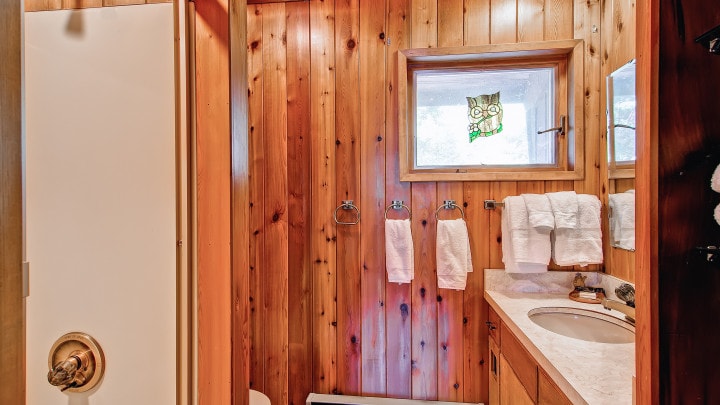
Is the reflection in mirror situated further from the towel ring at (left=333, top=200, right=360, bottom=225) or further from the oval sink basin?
the towel ring at (left=333, top=200, right=360, bottom=225)

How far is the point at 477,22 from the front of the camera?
1549 mm

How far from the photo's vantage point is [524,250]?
1400 millimetres

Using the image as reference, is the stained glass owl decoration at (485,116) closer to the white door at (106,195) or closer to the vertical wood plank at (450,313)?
the vertical wood plank at (450,313)

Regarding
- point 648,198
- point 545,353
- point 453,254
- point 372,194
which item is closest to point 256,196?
point 372,194

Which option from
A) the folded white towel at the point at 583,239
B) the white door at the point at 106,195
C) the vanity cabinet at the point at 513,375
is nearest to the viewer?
the white door at the point at 106,195

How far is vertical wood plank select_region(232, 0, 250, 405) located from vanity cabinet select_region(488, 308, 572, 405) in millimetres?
876

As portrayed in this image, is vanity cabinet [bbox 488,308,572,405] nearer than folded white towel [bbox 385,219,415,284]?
Yes

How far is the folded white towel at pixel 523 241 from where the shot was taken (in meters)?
1.40

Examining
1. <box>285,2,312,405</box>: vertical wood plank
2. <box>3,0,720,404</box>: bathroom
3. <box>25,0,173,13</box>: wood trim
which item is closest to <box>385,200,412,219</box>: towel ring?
<box>3,0,720,404</box>: bathroom

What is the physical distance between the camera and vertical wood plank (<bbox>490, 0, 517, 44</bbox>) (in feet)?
5.00

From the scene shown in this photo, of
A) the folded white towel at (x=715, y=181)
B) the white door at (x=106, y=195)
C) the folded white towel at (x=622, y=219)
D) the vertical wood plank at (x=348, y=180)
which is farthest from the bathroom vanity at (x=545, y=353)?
the white door at (x=106, y=195)

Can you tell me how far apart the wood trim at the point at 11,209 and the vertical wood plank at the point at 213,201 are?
0.96 feet

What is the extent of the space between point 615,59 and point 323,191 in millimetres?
1642

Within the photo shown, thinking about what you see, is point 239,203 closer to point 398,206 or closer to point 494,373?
point 398,206
